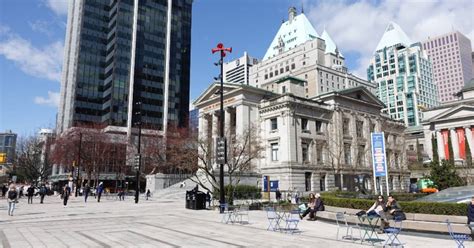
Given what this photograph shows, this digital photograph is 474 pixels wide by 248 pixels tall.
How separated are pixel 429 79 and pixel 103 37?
149 metres

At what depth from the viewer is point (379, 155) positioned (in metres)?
23.4

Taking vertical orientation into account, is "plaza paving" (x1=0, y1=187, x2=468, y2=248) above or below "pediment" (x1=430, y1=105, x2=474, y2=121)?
below

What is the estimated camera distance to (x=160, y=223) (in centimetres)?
1644

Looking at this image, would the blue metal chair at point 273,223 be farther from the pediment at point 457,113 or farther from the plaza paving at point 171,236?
the pediment at point 457,113

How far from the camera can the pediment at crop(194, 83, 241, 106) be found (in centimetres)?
5285

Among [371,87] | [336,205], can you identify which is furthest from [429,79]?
[336,205]

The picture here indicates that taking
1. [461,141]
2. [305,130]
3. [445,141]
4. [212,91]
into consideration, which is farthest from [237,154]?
[445,141]

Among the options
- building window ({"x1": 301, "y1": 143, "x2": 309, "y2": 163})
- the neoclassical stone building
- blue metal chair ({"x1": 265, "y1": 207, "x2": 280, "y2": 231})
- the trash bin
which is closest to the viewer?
blue metal chair ({"x1": 265, "y1": 207, "x2": 280, "y2": 231})

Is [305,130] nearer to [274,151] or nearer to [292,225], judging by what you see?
[274,151]

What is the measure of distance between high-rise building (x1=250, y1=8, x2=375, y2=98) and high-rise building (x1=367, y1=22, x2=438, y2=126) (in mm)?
25704

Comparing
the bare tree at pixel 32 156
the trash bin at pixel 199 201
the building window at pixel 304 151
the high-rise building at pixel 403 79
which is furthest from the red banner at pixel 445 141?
the bare tree at pixel 32 156

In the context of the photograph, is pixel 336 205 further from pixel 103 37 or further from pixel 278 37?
pixel 278 37

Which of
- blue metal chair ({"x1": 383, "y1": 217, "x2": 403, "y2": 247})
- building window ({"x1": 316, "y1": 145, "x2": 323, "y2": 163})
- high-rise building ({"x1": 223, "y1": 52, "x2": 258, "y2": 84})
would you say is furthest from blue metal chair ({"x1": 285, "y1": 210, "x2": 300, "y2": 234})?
high-rise building ({"x1": 223, "y1": 52, "x2": 258, "y2": 84})

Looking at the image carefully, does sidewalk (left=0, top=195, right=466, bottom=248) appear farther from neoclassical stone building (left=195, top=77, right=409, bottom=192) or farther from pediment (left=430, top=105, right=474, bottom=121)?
pediment (left=430, top=105, right=474, bottom=121)
